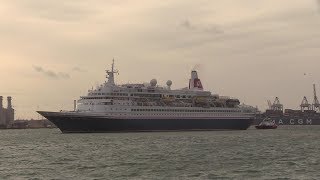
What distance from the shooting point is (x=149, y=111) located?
10950cm

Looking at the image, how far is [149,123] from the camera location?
353 feet

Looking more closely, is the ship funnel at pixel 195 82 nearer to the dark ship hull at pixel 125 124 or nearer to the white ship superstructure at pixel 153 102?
the white ship superstructure at pixel 153 102

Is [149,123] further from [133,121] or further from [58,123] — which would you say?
[58,123]

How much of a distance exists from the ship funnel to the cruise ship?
3.66 meters

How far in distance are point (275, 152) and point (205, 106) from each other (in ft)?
231

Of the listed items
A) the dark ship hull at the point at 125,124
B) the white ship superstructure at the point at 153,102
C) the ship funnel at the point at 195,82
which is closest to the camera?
the dark ship hull at the point at 125,124

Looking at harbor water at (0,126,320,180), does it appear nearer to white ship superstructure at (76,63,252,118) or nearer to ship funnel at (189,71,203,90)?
white ship superstructure at (76,63,252,118)

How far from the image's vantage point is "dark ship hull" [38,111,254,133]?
9969 centimetres

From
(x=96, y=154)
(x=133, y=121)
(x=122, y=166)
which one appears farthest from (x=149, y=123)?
(x=122, y=166)

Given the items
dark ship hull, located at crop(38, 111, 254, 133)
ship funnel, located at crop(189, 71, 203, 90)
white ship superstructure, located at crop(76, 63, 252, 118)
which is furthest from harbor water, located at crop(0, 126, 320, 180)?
ship funnel, located at crop(189, 71, 203, 90)

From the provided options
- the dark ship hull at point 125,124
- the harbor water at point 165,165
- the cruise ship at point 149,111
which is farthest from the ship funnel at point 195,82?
the harbor water at point 165,165

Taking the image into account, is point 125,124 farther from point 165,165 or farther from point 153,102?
point 165,165

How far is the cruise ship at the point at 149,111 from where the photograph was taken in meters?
101

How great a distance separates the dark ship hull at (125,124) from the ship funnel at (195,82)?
1525 centimetres
